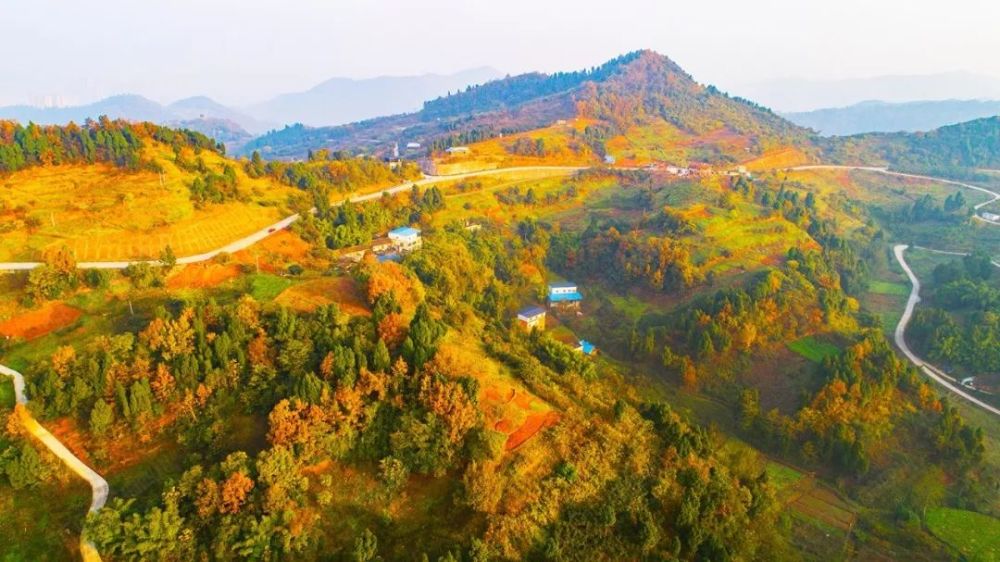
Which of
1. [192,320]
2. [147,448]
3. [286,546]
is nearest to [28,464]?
[147,448]

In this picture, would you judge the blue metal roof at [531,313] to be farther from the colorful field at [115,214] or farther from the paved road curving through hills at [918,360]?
the paved road curving through hills at [918,360]

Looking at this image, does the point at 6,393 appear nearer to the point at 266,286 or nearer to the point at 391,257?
the point at 266,286

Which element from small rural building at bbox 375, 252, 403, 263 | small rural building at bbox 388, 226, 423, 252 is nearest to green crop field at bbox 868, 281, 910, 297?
small rural building at bbox 388, 226, 423, 252

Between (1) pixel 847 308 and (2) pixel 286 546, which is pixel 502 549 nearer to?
(2) pixel 286 546

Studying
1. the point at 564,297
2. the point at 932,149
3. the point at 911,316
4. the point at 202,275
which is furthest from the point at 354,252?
the point at 932,149

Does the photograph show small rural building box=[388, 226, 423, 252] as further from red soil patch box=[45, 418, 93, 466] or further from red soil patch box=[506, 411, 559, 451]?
red soil patch box=[45, 418, 93, 466]

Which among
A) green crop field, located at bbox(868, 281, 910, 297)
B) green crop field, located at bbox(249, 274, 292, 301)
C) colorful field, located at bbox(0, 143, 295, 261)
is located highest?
colorful field, located at bbox(0, 143, 295, 261)

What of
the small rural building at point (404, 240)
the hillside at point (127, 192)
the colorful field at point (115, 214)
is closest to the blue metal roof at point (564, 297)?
the small rural building at point (404, 240)
